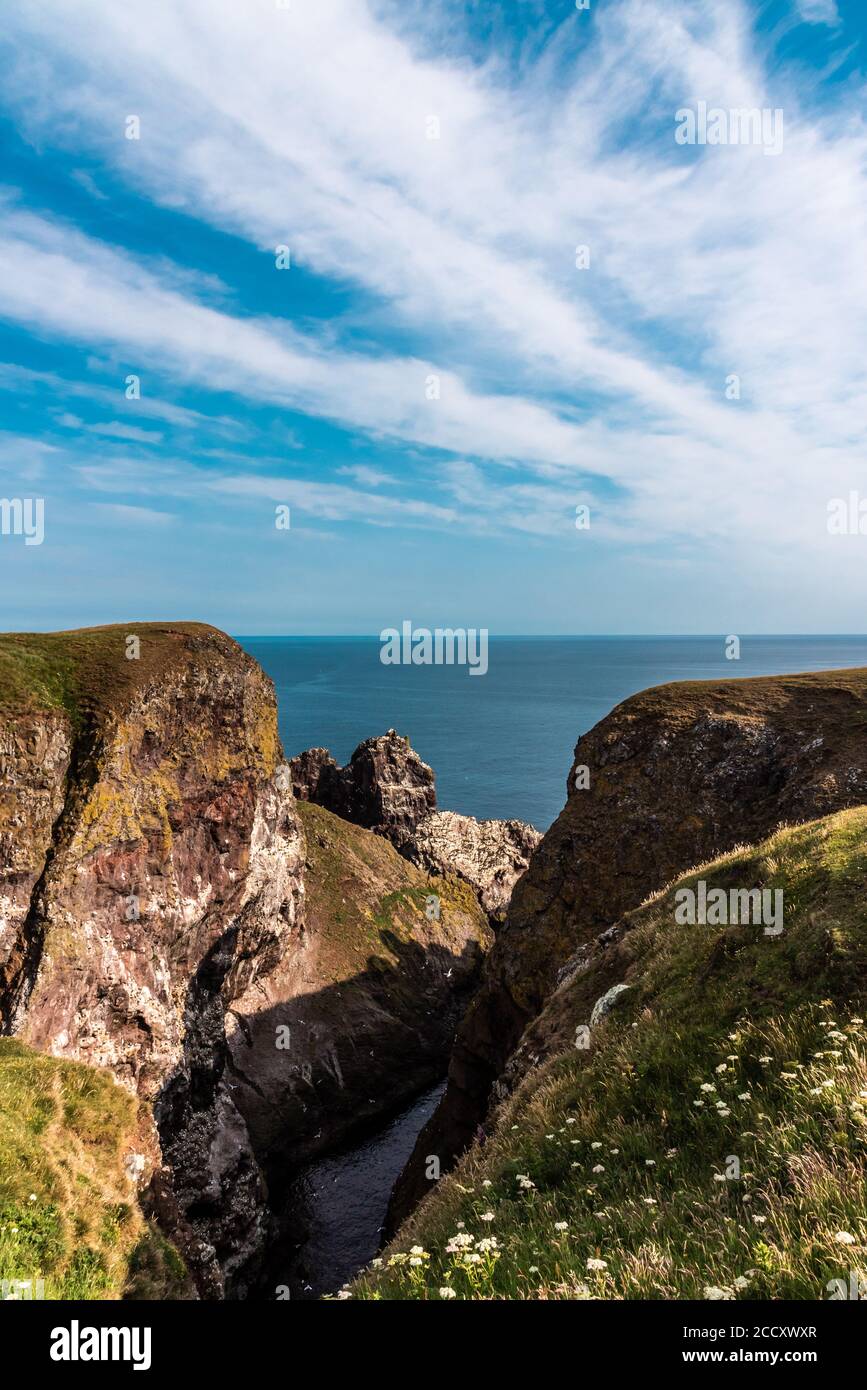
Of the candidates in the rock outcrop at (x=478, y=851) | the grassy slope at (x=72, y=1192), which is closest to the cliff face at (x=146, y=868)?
the grassy slope at (x=72, y=1192)

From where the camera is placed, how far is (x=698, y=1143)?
10.7 metres

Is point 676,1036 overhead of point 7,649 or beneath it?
beneath

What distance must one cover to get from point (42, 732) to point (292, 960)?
4225cm

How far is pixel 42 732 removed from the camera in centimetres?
4194

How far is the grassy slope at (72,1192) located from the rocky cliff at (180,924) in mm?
2356

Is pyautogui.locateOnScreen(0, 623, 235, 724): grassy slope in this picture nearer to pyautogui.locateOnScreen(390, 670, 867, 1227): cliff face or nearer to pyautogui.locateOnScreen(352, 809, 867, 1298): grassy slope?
pyautogui.locateOnScreen(390, 670, 867, 1227): cliff face

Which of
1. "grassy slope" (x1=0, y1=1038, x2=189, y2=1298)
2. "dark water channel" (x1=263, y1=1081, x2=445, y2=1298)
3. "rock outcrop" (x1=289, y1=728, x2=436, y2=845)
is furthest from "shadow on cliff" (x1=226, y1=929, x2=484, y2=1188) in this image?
"grassy slope" (x1=0, y1=1038, x2=189, y2=1298)

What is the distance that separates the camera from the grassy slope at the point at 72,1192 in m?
13.0

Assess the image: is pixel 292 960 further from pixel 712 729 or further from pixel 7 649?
pixel 712 729

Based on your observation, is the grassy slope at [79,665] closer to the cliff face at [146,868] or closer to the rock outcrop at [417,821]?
the cliff face at [146,868]

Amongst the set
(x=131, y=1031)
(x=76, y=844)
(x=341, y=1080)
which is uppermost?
(x=76, y=844)

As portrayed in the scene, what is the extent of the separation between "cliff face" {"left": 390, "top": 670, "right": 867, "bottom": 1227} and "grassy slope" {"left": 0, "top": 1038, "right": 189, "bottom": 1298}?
29.4m

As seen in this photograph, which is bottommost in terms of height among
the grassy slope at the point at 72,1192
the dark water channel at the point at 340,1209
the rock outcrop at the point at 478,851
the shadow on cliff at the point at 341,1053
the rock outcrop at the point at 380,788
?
the dark water channel at the point at 340,1209
